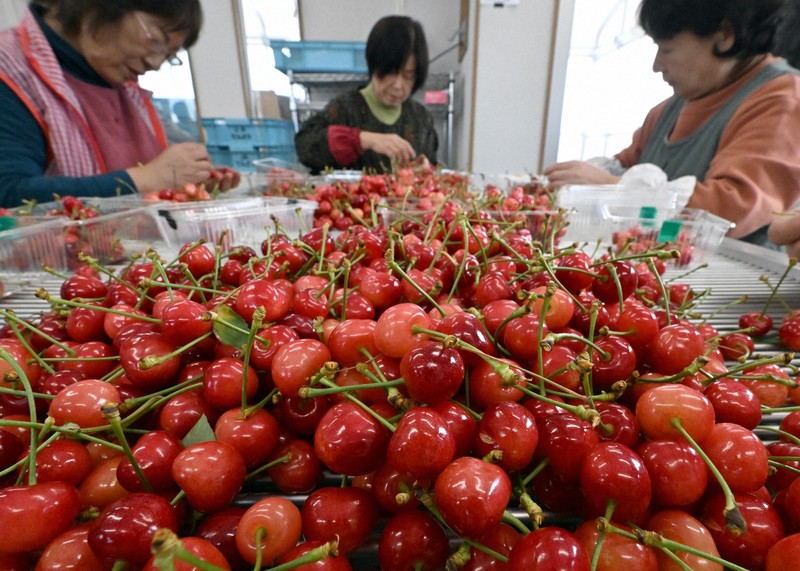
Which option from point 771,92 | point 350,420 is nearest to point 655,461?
point 350,420

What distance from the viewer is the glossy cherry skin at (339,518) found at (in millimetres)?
291

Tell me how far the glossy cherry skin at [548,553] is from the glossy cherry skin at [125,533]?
22 centimetres

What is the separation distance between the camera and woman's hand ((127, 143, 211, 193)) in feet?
5.40

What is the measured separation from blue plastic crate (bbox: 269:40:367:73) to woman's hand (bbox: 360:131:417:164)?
147cm

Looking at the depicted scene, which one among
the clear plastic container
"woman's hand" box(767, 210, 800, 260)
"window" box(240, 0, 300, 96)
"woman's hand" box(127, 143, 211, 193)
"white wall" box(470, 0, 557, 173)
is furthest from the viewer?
"window" box(240, 0, 300, 96)

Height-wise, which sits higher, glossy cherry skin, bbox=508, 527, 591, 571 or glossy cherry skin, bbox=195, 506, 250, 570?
glossy cherry skin, bbox=508, 527, 591, 571

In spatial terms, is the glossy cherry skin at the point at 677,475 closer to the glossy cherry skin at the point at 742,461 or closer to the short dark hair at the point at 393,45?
the glossy cherry skin at the point at 742,461

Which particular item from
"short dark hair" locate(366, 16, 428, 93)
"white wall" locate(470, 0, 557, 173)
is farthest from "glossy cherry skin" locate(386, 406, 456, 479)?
"white wall" locate(470, 0, 557, 173)

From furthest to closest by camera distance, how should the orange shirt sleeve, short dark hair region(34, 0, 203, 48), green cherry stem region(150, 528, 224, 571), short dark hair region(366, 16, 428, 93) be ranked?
short dark hair region(366, 16, 428, 93) → short dark hair region(34, 0, 203, 48) → the orange shirt sleeve → green cherry stem region(150, 528, 224, 571)

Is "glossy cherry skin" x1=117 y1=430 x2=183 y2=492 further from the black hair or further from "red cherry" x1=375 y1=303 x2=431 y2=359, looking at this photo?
the black hair

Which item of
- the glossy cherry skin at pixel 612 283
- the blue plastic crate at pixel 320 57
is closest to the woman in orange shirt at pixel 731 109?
the glossy cherry skin at pixel 612 283

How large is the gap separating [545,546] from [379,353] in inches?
7.9

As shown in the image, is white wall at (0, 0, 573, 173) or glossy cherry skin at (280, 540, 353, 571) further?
white wall at (0, 0, 573, 173)

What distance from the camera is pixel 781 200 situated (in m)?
1.41
